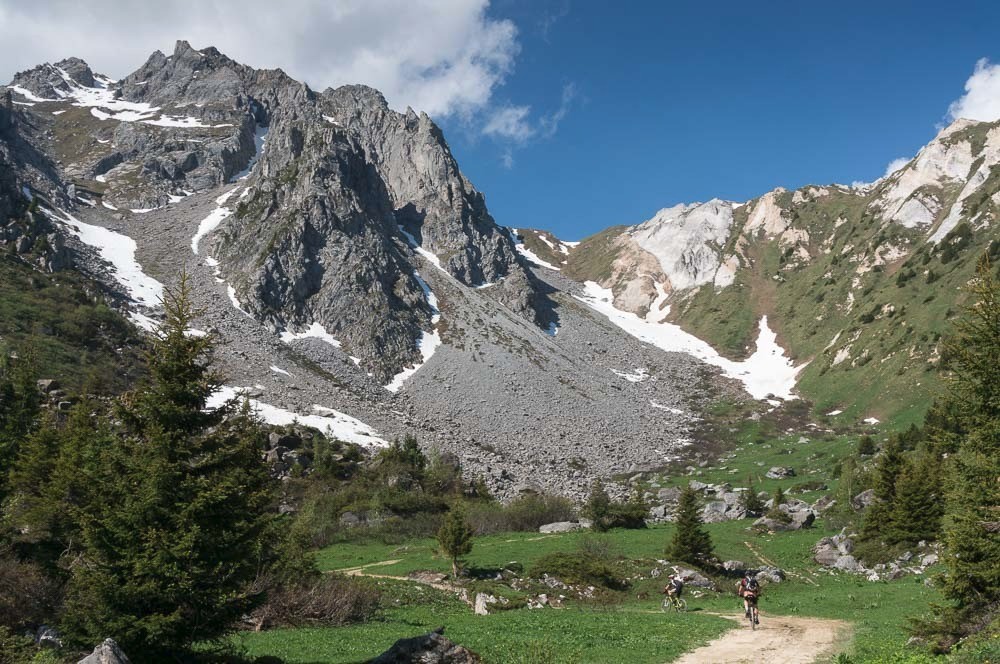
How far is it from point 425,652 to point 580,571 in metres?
23.0

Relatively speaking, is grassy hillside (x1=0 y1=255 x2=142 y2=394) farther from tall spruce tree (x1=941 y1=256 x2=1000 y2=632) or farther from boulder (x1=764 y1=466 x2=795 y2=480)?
boulder (x1=764 y1=466 x2=795 y2=480)

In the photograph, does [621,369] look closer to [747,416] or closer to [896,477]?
[747,416]

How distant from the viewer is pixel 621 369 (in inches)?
5458

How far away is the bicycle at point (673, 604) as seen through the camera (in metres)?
30.6

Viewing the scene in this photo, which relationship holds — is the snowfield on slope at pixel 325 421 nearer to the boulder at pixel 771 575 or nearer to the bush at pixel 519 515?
the bush at pixel 519 515

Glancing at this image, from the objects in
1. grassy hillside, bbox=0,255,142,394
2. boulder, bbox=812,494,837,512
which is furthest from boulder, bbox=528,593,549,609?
grassy hillside, bbox=0,255,142,394

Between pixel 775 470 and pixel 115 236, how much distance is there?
471 feet

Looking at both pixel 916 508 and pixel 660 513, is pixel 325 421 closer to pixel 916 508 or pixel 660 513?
pixel 660 513

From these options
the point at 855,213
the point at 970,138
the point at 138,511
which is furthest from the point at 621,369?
the point at 138,511

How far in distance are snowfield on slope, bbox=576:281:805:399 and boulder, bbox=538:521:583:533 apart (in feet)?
259

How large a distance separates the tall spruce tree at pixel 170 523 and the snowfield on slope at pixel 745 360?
12378cm

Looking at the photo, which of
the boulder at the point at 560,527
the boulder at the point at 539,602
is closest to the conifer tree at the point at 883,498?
the boulder at the point at 539,602

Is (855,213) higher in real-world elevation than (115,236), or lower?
higher

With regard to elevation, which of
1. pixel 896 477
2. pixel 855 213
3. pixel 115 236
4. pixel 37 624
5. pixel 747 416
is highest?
pixel 855 213
